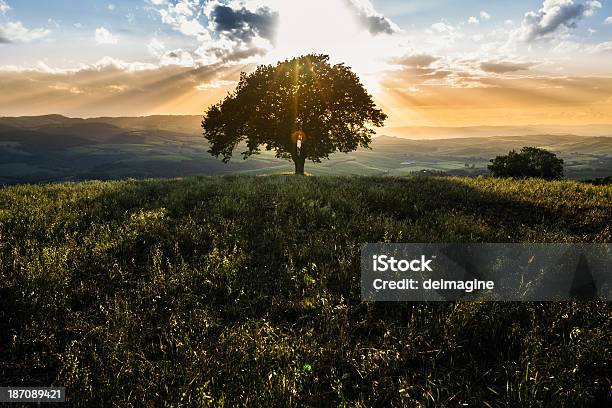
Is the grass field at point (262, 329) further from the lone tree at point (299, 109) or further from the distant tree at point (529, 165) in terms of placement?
the distant tree at point (529, 165)

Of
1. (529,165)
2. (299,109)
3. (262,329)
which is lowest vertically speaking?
(262,329)

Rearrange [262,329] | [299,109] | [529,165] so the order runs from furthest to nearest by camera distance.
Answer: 1. [529,165]
2. [299,109]
3. [262,329]

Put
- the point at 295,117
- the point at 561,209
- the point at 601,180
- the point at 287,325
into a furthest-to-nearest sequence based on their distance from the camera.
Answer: the point at 295,117, the point at 601,180, the point at 561,209, the point at 287,325

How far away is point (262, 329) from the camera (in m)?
3.75

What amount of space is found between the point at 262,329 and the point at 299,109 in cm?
2975

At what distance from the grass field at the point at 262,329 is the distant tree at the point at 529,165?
3115 centimetres

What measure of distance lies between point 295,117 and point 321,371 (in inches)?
1195

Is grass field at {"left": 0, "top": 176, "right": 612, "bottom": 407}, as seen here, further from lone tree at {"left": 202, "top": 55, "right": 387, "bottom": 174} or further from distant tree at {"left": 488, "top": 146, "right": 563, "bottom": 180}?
distant tree at {"left": 488, "top": 146, "right": 563, "bottom": 180}

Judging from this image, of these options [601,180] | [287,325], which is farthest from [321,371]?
[601,180]

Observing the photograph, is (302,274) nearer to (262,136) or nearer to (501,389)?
(501,389)

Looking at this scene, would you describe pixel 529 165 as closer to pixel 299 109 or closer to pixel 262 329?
pixel 299 109

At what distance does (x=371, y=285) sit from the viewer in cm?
494

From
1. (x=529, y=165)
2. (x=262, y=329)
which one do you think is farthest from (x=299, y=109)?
(x=262, y=329)

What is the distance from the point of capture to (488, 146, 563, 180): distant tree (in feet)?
110
